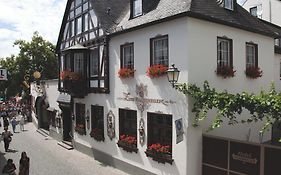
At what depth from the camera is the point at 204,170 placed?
10.7m

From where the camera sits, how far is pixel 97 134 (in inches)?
623

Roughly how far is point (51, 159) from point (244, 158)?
1111 cm

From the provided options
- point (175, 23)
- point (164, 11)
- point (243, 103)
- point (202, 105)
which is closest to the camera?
point (243, 103)

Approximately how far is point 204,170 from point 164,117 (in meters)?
2.40

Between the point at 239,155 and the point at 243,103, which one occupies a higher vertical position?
the point at 243,103

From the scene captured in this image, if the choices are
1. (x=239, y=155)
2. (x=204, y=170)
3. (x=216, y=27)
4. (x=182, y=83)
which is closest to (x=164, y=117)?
(x=182, y=83)

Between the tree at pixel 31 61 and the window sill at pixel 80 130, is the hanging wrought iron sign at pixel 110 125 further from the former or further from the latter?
the tree at pixel 31 61

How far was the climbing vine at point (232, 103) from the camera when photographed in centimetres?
843

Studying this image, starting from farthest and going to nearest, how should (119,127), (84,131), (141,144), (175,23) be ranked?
1. (84,131)
2. (119,127)
3. (141,144)
4. (175,23)

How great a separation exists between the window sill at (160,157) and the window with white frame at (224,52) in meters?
3.98

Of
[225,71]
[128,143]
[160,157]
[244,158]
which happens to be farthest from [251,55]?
[128,143]

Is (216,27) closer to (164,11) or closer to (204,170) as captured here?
(164,11)

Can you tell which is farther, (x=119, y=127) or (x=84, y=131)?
(x=84, y=131)

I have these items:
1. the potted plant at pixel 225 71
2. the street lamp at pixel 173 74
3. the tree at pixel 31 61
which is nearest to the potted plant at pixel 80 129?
the street lamp at pixel 173 74
